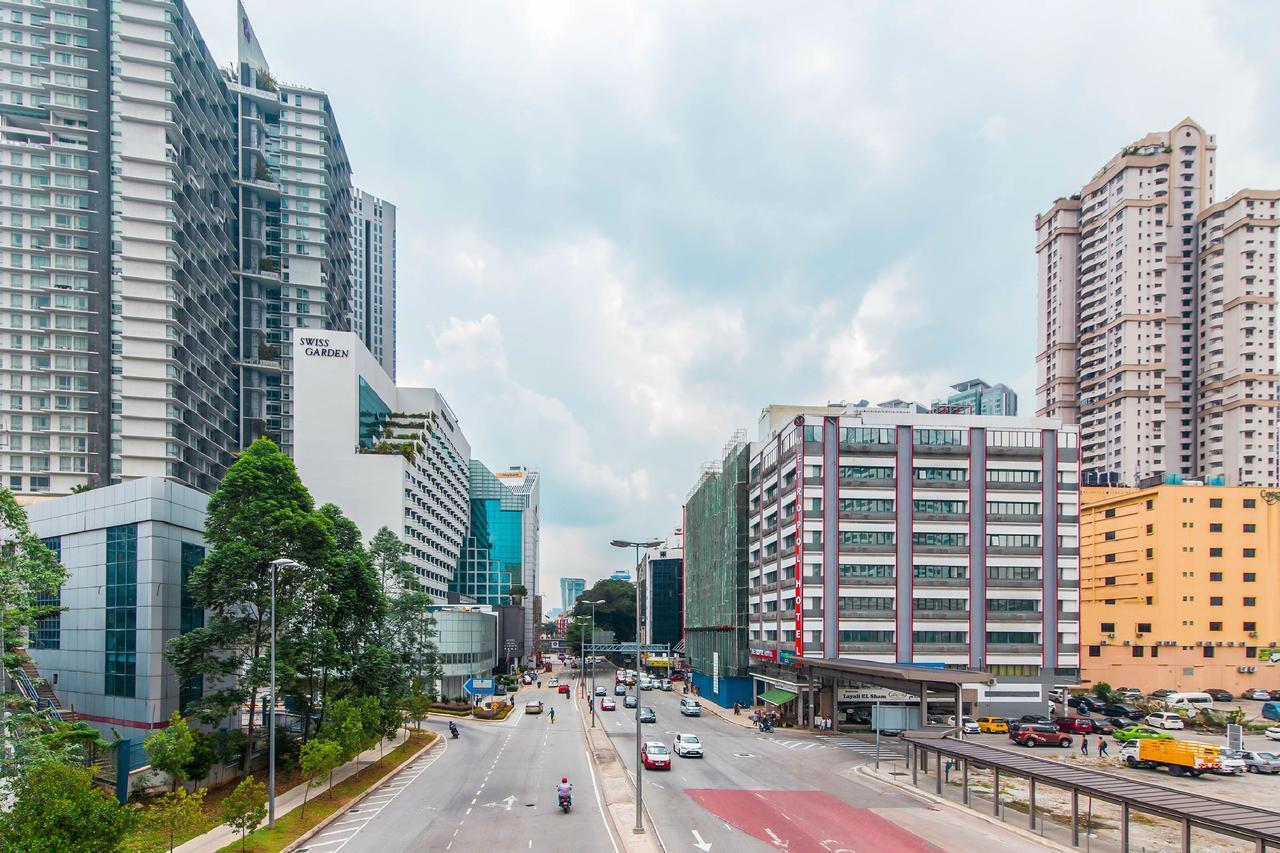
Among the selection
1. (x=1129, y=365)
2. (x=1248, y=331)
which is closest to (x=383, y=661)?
(x=1129, y=365)

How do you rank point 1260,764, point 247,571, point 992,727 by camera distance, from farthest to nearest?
1. point 992,727
2. point 1260,764
3. point 247,571

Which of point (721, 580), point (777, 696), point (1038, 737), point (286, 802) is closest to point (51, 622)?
point (286, 802)

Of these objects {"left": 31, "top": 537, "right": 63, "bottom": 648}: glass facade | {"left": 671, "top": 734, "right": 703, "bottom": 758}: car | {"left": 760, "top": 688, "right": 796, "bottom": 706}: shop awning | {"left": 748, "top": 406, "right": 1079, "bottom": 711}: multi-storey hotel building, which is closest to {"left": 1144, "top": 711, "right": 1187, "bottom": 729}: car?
{"left": 748, "top": 406, "right": 1079, "bottom": 711}: multi-storey hotel building

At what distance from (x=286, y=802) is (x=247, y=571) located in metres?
12.0

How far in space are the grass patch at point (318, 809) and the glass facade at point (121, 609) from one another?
43.5 feet

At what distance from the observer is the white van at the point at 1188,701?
87312 mm

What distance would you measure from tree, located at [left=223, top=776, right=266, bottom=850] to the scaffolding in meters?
72.9

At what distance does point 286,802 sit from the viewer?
144ft

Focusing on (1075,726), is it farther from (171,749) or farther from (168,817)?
(168,817)

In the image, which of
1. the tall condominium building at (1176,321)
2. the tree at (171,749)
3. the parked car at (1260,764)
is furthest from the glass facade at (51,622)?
the tall condominium building at (1176,321)

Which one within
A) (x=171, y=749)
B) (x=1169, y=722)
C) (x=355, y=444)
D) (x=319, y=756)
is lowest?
(x=1169, y=722)

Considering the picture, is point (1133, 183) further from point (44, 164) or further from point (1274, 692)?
point (44, 164)

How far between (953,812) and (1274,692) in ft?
276

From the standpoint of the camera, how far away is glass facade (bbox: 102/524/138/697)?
4791cm
